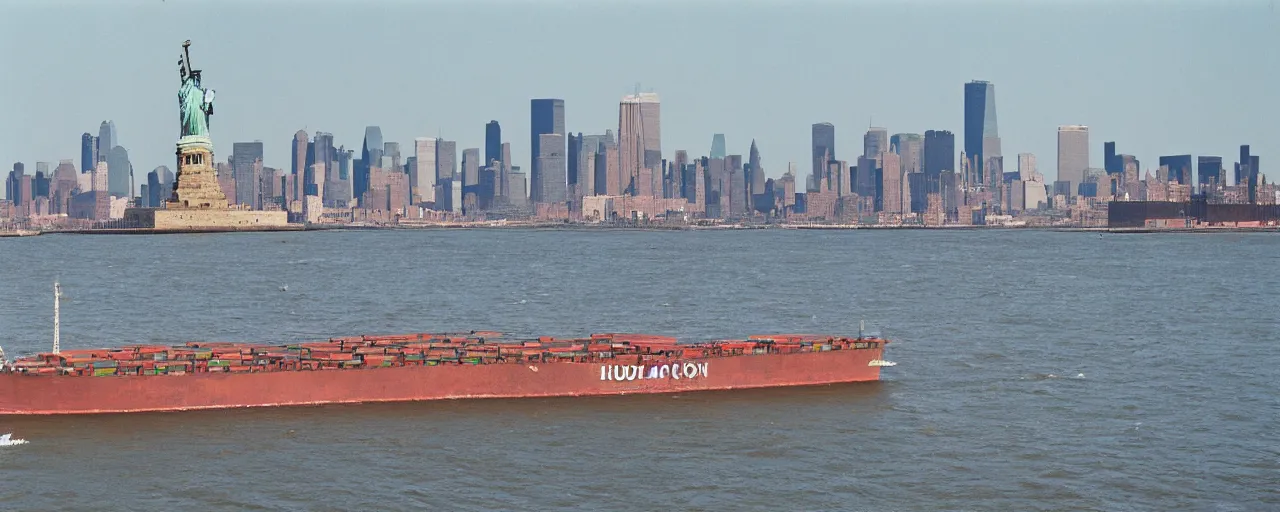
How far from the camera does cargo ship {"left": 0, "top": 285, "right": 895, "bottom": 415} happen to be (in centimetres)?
4816

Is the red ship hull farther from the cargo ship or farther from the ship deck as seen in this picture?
the ship deck

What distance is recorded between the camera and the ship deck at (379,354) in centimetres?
4988

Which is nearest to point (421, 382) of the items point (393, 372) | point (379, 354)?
point (393, 372)

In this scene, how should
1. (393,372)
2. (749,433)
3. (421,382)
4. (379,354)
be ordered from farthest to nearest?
(379,354) < (421,382) < (393,372) < (749,433)

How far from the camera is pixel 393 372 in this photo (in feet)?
168

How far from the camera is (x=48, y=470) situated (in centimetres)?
4053

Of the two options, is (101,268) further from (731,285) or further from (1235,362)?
(1235,362)

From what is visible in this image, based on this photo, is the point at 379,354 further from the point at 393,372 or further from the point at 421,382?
the point at 421,382

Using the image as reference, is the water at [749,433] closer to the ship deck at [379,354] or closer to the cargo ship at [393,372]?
the cargo ship at [393,372]

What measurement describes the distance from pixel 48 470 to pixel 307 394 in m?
11.3

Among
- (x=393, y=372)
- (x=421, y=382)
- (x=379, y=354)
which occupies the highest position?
(x=379, y=354)

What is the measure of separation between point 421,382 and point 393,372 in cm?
121

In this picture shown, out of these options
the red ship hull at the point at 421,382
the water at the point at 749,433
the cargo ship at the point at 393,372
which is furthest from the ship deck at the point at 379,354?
the water at the point at 749,433

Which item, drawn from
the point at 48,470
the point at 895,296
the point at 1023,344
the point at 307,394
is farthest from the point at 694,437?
the point at 895,296
